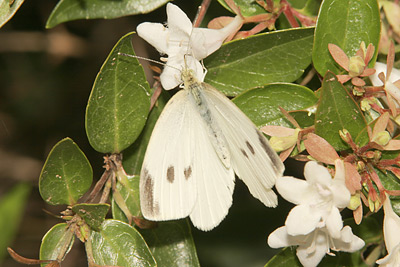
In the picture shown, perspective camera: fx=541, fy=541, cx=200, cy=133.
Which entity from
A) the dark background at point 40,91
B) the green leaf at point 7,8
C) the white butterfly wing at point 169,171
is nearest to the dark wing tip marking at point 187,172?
the white butterfly wing at point 169,171

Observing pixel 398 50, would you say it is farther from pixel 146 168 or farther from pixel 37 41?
pixel 37 41

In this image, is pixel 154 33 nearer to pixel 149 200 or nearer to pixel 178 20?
pixel 178 20

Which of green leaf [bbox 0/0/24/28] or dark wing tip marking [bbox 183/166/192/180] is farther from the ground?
green leaf [bbox 0/0/24/28]

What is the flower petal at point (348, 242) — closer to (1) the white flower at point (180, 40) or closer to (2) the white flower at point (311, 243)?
(2) the white flower at point (311, 243)

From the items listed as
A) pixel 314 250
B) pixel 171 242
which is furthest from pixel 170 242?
pixel 314 250

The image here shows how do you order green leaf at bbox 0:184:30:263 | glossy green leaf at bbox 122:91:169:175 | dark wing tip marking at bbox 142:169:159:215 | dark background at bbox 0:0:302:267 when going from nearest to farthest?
dark wing tip marking at bbox 142:169:159:215
glossy green leaf at bbox 122:91:169:175
green leaf at bbox 0:184:30:263
dark background at bbox 0:0:302:267

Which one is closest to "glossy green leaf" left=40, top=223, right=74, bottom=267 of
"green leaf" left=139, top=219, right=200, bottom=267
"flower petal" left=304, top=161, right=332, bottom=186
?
"green leaf" left=139, top=219, right=200, bottom=267

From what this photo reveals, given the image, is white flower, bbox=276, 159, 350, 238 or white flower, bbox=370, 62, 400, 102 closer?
white flower, bbox=276, 159, 350, 238

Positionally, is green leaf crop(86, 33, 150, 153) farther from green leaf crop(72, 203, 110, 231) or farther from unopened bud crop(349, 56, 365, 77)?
unopened bud crop(349, 56, 365, 77)
